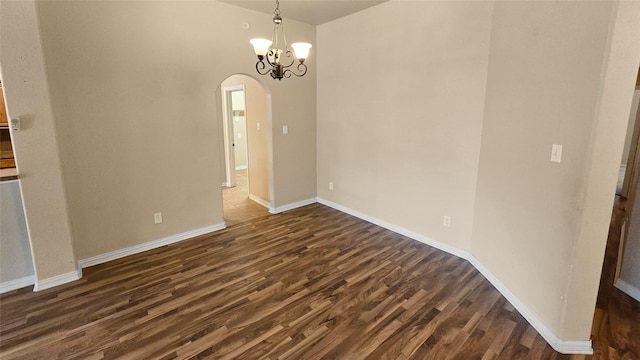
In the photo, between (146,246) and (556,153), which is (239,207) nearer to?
(146,246)

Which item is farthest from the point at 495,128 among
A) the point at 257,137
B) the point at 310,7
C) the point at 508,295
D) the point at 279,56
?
the point at 257,137

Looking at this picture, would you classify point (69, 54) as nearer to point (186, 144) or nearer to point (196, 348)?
point (186, 144)

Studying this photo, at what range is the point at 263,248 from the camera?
12.0 ft

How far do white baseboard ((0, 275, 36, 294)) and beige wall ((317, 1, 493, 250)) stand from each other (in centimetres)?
374

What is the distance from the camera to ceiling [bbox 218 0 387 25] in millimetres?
3719

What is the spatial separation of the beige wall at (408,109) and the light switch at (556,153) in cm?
89

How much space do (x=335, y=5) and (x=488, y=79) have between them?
212cm

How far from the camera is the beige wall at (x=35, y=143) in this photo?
8.02 ft

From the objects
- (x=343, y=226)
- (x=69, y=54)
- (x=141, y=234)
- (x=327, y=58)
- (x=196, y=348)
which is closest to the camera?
(x=196, y=348)

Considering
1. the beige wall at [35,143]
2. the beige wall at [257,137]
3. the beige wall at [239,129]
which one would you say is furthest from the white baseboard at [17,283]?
the beige wall at [239,129]

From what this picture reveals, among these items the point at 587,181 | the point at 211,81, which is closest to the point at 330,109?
the point at 211,81

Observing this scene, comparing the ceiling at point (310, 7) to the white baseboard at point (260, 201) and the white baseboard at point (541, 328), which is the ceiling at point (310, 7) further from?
the white baseboard at point (541, 328)

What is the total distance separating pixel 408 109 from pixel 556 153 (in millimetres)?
1754

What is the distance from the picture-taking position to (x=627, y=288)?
107 inches
